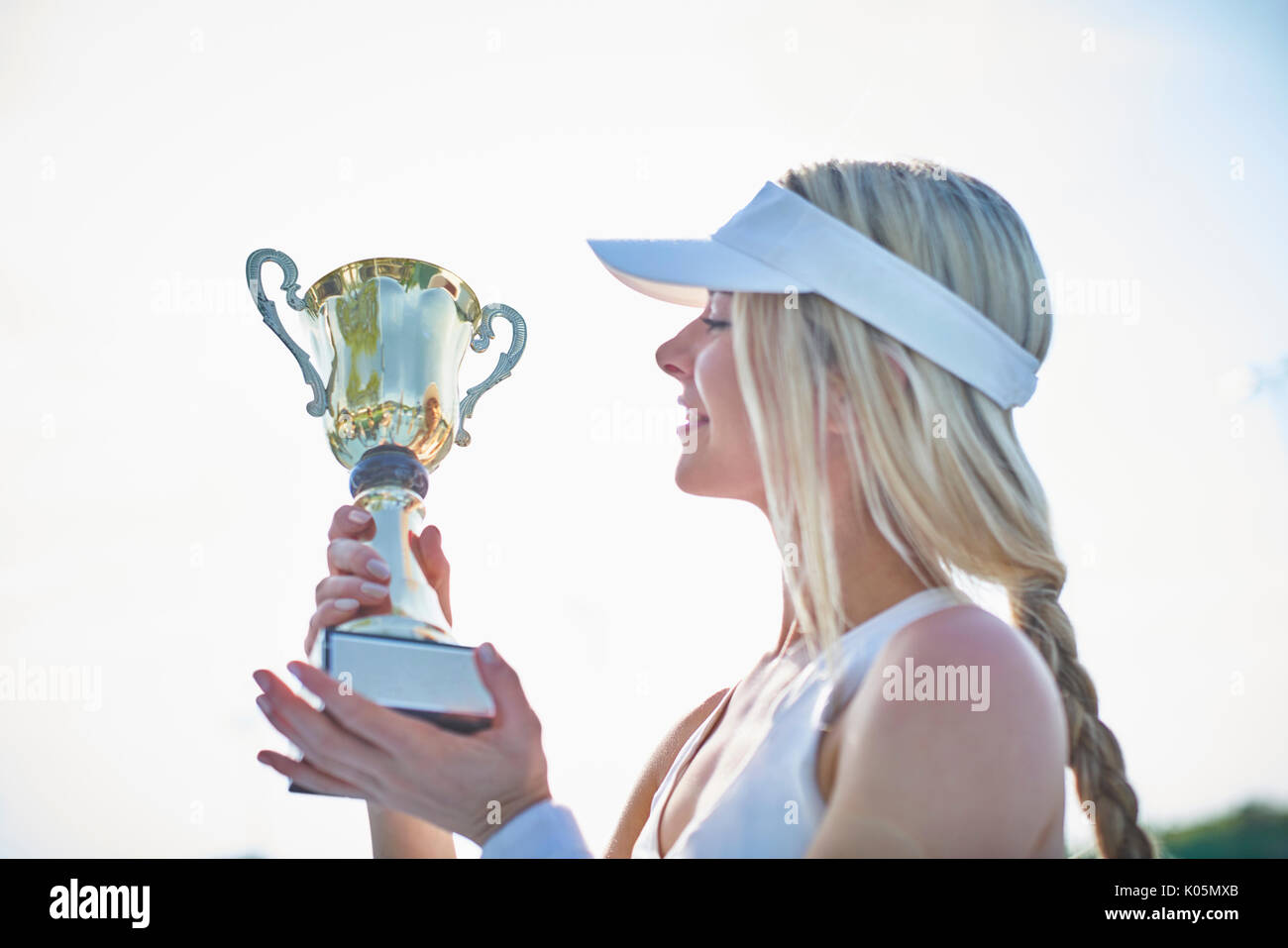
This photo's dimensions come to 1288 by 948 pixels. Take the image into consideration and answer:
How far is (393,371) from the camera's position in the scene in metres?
2.95

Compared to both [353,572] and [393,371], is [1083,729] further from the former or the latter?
[393,371]

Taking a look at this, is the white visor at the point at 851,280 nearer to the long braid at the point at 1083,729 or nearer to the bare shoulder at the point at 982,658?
the long braid at the point at 1083,729

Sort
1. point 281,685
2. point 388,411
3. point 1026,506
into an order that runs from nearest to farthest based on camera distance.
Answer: point 281,685, point 1026,506, point 388,411

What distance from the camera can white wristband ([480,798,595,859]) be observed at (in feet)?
6.88

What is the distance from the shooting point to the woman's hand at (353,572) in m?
2.50

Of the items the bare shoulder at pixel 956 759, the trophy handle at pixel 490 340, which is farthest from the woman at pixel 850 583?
the trophy handle at pixel 490 340

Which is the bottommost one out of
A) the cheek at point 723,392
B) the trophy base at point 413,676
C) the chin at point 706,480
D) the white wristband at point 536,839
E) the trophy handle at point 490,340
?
the white wristband at point 536,839

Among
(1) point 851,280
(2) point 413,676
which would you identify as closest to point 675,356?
(1) point 851,280

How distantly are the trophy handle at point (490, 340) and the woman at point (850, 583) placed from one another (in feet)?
1.43

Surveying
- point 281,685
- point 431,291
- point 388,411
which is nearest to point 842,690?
point 281,685

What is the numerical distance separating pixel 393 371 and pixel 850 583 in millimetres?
1214
